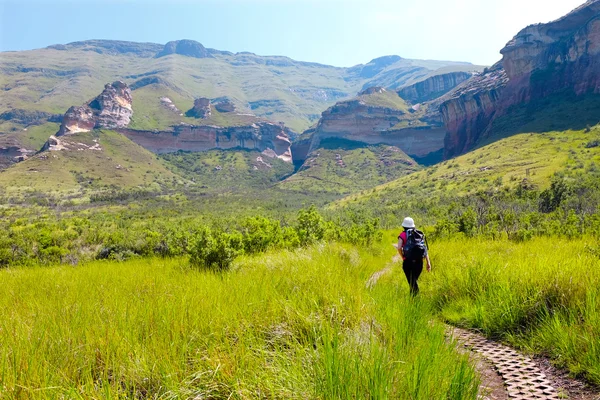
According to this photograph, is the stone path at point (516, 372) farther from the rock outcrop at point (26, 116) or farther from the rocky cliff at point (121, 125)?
the rock outcrop at point (26, 116)

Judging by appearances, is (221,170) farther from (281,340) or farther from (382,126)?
(281,340)

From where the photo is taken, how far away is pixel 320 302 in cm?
351

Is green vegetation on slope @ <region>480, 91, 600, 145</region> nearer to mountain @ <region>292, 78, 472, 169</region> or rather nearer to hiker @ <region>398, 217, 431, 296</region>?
mountain @ <region>292, 78, 472, 169</region>

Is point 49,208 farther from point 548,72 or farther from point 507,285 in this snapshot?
point 548,72

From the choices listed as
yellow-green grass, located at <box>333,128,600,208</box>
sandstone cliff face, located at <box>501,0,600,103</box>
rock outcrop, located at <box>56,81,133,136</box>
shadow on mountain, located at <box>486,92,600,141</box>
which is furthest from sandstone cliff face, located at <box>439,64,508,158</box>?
rock outcrop, located at <box>56,81,133,136</box>

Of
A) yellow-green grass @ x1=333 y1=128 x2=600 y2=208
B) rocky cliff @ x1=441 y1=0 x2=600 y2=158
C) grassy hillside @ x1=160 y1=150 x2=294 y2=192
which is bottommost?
grassy hillside @ x1=160 y1=150 x2=294 y2=192

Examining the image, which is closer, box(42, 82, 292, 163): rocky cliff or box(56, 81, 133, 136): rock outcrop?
box(56, 81, 133, 136): rock outcrop

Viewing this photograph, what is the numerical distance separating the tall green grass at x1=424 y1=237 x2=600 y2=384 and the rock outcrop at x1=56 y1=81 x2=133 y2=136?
188637 mm

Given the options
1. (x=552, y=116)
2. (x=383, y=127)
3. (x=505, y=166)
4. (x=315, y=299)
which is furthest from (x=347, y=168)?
(x=315, y=299)

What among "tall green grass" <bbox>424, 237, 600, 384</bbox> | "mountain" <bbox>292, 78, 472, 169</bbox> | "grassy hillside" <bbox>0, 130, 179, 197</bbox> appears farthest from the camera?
"mountain" <bbox>292, 78, 472, 169</bbox>

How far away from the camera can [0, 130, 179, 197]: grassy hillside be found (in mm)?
104319

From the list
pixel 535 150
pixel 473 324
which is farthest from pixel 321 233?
pixel 535 150

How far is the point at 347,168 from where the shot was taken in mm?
159000

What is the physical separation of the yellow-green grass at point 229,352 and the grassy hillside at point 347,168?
128984mm
